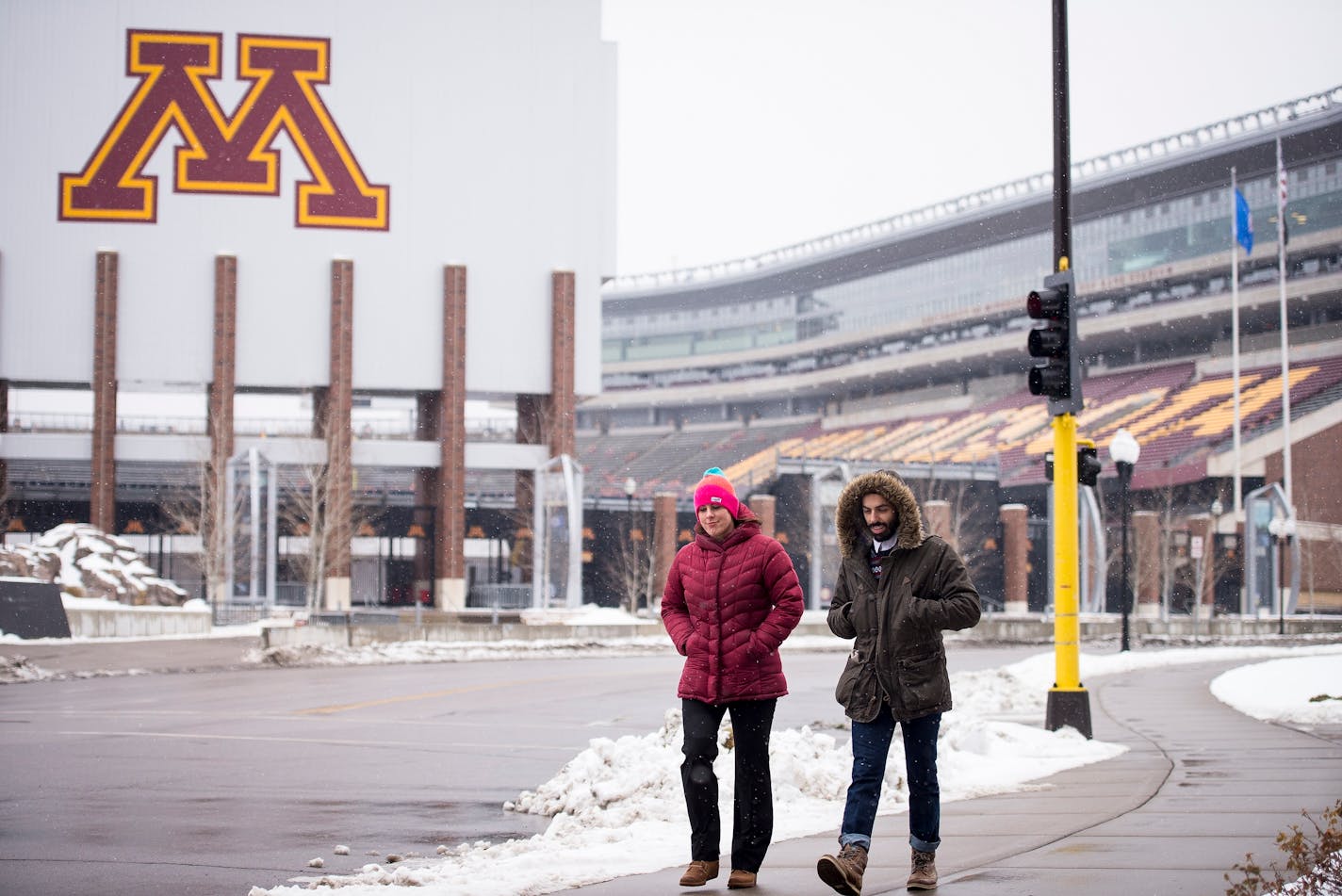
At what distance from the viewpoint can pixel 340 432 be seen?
54.7 meters

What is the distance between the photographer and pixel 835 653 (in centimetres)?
3572

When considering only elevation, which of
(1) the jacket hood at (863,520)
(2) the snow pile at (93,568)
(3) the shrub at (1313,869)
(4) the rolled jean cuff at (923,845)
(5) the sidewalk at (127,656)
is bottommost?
(5) the sidewalk at (127,656)

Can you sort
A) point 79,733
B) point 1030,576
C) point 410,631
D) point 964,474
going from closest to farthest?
point 79,733 → point 410,631 → point 964,474 → point 1030,576

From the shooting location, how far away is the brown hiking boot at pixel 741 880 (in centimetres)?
698

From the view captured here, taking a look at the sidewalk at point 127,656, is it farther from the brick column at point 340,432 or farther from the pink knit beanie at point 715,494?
the brick column at point 340,432

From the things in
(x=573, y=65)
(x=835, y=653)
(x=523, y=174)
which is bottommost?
(x=835, y=653)

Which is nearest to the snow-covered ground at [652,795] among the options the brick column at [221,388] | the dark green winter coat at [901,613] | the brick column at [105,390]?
the dark green winter coat at [901,613]

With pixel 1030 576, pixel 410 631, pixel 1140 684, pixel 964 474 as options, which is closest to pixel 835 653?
pixel 410 631

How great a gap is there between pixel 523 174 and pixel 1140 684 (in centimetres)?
4028

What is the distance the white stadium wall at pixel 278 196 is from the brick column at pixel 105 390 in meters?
0.48

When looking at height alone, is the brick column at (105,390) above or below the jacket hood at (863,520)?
above

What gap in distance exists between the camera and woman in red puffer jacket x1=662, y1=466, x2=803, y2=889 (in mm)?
7078

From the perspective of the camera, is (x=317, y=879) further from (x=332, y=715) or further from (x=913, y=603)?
(x=332, y=715)

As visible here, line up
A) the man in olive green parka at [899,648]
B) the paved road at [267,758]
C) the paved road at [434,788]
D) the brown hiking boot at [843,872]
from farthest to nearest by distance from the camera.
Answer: the paved road at [267,758]
the paved road at [434,788]
the man in olive green parka at [899,648]
the brown hiking boot at [843,872]
